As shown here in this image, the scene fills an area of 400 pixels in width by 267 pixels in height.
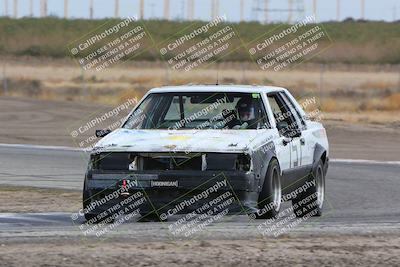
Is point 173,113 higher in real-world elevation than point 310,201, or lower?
higher

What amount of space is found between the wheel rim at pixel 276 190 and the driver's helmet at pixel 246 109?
2.75 ft

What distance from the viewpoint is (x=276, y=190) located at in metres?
12.8

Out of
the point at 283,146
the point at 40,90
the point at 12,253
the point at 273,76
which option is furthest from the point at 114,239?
the point at 273,76

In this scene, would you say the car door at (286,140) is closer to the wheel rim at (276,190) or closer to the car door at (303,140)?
the car door at (303,140)

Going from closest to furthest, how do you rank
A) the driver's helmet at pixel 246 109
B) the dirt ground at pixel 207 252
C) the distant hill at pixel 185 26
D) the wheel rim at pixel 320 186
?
the dirt ground at pixel 207 252
the driver's helmet at pixel 246 109
the wheel rim at pixel 320 186
the distant hill at pixel 185 26

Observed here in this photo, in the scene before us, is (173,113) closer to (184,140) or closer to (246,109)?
(246,109)

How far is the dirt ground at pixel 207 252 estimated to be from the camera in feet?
29.7

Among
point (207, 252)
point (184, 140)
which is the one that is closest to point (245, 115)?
point (184, 140)

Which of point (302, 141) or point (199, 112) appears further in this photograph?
point (302, 141)

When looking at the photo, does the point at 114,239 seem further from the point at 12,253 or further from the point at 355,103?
the point at 355,103

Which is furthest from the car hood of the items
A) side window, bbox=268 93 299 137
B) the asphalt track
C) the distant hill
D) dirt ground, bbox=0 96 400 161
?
the distant hill

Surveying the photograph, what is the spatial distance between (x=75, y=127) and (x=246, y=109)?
762 inches

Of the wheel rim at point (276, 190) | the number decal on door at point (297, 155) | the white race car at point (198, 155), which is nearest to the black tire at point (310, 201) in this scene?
the white race car at point (198, 155)

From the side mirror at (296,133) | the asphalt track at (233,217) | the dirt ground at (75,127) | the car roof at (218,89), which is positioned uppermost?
the car roof at (218,89)
